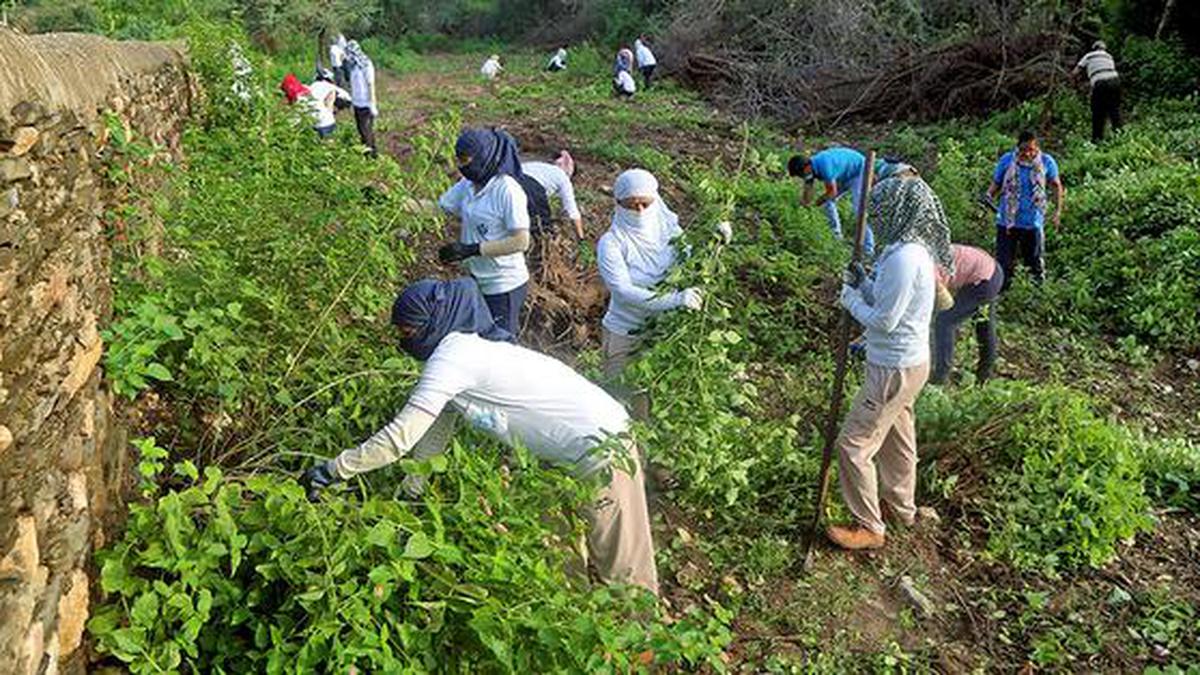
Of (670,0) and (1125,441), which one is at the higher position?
(670,0)

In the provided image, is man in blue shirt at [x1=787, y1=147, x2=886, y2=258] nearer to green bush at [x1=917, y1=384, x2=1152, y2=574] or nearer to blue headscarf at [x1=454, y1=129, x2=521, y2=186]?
green bush at [x1=917, y1=384, x2=1152, y2=574]

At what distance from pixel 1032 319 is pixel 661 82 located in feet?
46.0

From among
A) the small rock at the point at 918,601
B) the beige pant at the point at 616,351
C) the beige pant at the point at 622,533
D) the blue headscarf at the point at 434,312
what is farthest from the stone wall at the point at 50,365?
the small rock at the point at 918,601

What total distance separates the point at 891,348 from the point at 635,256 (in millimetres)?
1202

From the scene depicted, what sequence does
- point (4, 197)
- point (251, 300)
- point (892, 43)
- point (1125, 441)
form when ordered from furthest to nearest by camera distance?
point (892, 43), point (1125, 441), point (251, 300), point (4, 197)

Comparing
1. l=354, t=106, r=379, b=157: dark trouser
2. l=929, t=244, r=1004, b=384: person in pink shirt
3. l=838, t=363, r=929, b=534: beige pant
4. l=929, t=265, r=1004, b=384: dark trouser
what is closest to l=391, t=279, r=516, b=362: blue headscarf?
l=838, t=363, r=929, b=534: beige pant

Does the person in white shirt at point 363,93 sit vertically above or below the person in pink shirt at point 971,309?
above

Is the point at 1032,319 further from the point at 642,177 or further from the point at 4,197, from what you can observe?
the point at 4,197

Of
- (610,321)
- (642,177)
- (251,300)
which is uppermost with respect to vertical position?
(642,177)

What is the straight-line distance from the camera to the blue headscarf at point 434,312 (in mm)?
3182

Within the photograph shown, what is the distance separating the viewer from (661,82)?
65.6 ft

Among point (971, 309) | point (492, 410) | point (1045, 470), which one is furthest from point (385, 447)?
point (971, 309)

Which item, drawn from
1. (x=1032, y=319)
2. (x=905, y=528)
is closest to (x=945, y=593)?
(x=905, y=528)

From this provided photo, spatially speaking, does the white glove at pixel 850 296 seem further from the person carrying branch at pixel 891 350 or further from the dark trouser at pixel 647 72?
the dark trouser at pixel 647 72
